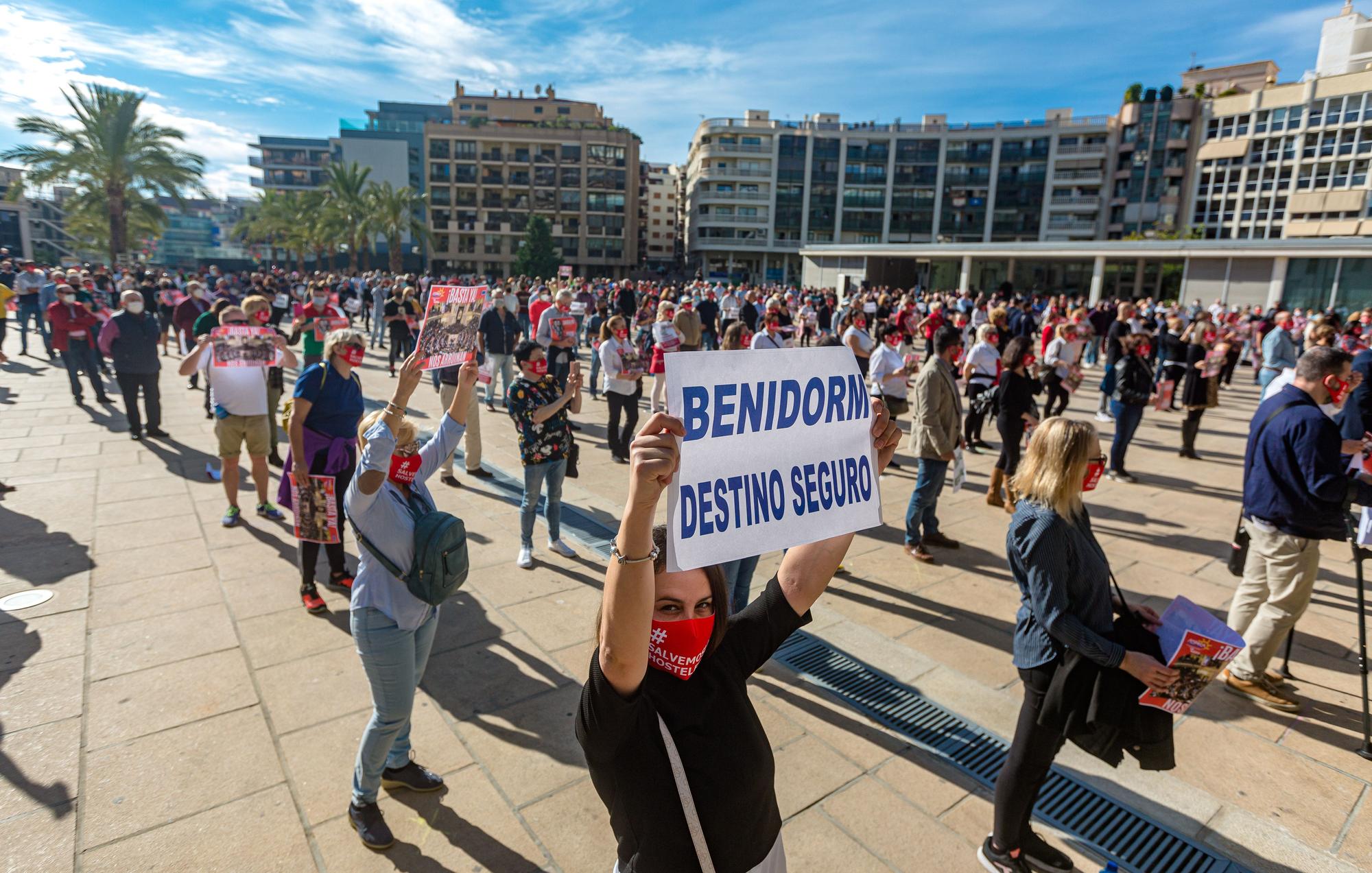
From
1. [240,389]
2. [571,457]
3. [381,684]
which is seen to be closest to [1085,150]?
[571,457]

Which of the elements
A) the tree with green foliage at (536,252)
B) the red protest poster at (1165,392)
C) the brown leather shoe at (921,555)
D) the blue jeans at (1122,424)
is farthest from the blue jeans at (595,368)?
the tree with green foliage at (536,252)

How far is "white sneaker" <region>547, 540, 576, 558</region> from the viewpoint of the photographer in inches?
252

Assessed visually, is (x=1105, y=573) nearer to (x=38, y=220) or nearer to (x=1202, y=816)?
(x=1202, y=816)

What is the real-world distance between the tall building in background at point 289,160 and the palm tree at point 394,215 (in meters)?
53.4

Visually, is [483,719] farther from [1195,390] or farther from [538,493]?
[1195,390]

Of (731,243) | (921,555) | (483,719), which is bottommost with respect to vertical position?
(483,719)

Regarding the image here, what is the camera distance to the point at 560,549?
253 inches

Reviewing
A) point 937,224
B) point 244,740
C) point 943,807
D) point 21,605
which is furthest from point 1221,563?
point 937,224

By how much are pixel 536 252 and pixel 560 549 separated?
58.8m

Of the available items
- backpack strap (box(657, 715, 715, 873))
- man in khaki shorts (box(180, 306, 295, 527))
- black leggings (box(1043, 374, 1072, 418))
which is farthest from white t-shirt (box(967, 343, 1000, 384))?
backpack strap (box(657, 715, 715, 873))

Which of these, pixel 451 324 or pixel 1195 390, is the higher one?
pixel 451 324

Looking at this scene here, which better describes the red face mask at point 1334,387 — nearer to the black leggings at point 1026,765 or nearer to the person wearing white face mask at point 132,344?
the black leggings at point 1026,765

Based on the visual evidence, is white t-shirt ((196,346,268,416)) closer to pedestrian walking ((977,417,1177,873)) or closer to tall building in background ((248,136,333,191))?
pedestrian walking ((977,417,1177,873))

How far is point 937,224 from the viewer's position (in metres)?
78.9
